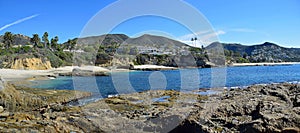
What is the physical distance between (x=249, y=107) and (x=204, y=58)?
11225 cm

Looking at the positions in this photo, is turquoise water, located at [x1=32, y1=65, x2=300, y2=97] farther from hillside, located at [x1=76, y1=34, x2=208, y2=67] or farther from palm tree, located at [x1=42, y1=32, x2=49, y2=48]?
palm tree, located at [x1=42, y1=32, x2=49, y2=48]

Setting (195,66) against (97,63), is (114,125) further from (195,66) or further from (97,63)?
(195,66)

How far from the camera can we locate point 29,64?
65062 mm

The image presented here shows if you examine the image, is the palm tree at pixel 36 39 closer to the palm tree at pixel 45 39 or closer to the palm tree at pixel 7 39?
the palm tree at pixel 45 39

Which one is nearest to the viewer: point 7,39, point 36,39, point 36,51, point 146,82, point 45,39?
point 146,82

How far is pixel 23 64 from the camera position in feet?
211

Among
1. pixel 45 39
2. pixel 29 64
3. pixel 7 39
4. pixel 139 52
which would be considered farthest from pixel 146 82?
pixel 7 39

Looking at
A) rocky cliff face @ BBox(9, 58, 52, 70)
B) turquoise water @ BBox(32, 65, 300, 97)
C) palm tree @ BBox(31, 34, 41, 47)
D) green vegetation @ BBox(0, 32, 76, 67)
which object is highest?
palm tree @ BBox(31, 34, 41, 47)

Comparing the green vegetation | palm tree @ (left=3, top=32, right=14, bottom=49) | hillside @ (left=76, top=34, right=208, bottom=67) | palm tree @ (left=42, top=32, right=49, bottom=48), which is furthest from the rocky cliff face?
palm tree @ (left=42, top=32, right=49, bottom=48)

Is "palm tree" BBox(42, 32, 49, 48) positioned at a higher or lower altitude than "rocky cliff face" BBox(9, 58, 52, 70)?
higher

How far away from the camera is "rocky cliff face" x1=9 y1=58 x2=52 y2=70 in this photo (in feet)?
208

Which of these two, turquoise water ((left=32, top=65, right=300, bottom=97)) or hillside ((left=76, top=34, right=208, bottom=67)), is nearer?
turquoise water ((left=32, top=65, right=300, bottom=97))

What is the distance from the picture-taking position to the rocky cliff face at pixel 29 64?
63.3 meters

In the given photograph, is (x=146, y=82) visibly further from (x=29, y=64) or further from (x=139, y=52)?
(x=139, y=52)
